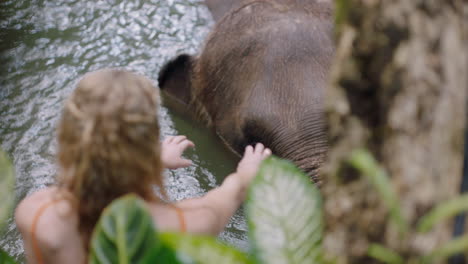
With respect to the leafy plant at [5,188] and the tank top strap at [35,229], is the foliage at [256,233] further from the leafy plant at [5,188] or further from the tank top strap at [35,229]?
the tank top strap at [35,229]

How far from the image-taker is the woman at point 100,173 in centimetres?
126

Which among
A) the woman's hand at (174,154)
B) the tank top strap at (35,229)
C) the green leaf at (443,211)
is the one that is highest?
the green leaf at (443,211)

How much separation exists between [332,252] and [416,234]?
100mm

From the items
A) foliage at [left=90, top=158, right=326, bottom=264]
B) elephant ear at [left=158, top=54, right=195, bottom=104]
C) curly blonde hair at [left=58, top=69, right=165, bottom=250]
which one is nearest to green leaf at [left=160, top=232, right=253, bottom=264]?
foliage at [left=90, top=158, right=326, bottom=264]

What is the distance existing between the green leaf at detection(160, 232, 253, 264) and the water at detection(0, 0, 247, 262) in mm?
2307

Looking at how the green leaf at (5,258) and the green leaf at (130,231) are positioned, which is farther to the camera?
the green leaf at (5,258)

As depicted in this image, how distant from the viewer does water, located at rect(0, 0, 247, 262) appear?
3.40 meters

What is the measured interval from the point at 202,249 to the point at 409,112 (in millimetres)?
270

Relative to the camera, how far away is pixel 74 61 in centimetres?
436

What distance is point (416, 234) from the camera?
581 mm

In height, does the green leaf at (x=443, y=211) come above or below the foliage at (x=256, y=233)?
above

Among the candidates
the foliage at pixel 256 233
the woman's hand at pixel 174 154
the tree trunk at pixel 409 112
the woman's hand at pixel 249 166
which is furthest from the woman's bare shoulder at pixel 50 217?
the tree trunk at pixel 409 112

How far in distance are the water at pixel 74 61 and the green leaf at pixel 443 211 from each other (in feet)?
7.98

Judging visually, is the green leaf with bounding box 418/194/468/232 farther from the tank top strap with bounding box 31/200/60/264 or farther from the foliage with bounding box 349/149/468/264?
the tank top strap with bounding box 31/200/60/264
